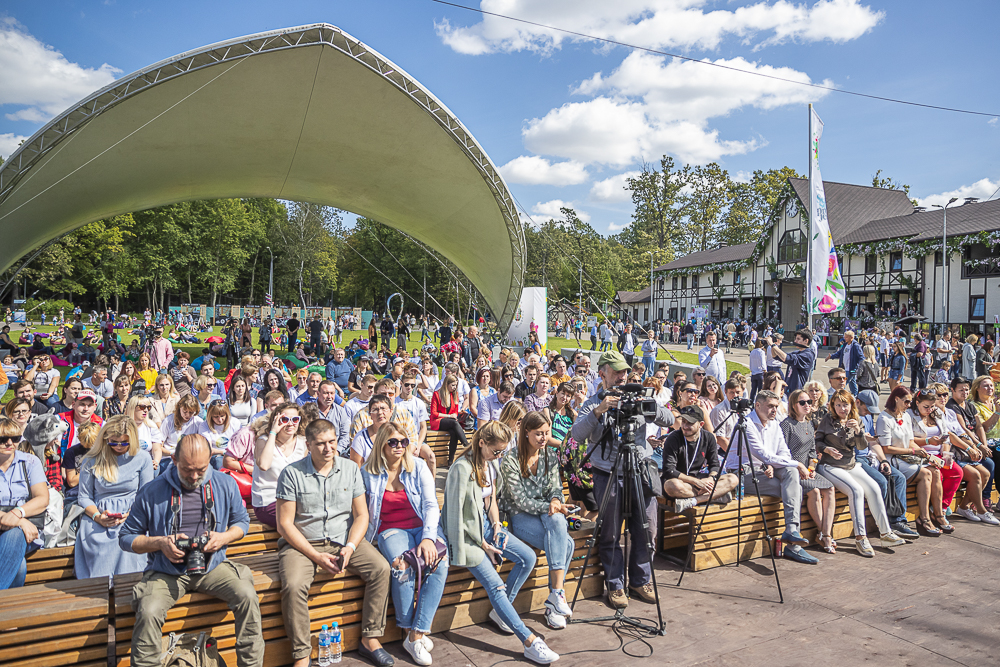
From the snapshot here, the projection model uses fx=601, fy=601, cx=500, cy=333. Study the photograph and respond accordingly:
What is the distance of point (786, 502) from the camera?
16.6 ft

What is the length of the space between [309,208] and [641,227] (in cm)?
3559

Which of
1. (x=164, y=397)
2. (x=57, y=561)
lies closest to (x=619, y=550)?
(x=57, y=561)

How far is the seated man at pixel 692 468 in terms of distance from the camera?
465 cm

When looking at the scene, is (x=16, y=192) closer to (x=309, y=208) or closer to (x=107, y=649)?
(x=107, y=649)

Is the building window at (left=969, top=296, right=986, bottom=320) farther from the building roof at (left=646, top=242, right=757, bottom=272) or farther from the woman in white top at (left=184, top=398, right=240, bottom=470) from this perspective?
the woman in white top at (left=184, top=398, right=240, bottom=470)

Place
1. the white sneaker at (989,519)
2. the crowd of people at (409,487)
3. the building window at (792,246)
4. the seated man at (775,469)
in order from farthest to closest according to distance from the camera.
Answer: the building window at (792,246)
the white sneaker at (989,519)
the seated man at (775,469)
the crowd of people at (409,487)

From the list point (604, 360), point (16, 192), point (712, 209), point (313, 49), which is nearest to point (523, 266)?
point (313, 49)

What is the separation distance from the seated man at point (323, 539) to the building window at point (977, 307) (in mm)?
31754

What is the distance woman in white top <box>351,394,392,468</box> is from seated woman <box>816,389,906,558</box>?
3903 millimetres

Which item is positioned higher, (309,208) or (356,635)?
(309,208)

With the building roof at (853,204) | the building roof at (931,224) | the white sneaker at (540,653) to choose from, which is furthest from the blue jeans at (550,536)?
the building roof at (853,204)

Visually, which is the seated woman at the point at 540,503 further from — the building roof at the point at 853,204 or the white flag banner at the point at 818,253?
the building roof at the point at 853,204

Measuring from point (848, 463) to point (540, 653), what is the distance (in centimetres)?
365

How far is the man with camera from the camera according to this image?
9.77 ft
